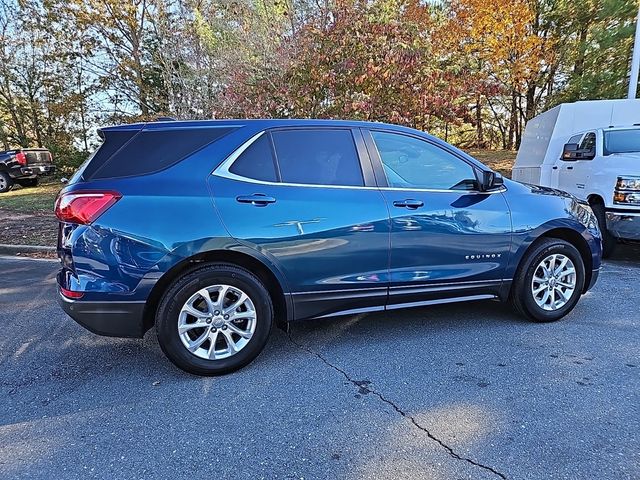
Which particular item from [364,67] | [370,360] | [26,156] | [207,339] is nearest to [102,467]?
[207,339]

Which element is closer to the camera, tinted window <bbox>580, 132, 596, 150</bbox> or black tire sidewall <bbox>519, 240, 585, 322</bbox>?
black tire sidewall <bbox>519, 240, 585, 322</bbox>

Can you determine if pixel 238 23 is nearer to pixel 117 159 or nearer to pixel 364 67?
pixel 364 67

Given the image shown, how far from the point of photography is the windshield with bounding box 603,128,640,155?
6.52 m

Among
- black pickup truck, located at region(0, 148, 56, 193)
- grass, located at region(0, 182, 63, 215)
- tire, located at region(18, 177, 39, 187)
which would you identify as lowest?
grass, located at region(0, 182, 63, 215)

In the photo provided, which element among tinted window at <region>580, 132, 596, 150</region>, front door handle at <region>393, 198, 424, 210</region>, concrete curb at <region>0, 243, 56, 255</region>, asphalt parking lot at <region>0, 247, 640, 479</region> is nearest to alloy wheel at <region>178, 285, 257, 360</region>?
asphalt parking lot at <region>0, 247, 640, 479</region>

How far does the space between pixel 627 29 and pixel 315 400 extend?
615 inches

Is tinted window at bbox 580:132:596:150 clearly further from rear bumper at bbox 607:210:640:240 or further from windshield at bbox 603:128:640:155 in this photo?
rear bumper at bbox 607:210:640:240

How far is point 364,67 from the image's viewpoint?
9.19 m

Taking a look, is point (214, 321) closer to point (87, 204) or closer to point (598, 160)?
point (87, 204)

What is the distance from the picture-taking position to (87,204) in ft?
9.57

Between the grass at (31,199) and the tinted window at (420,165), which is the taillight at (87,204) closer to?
the tinted window at (420,165)

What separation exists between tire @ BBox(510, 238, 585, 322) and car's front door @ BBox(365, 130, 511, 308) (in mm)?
220

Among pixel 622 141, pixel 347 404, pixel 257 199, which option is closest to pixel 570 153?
pixel 622 141

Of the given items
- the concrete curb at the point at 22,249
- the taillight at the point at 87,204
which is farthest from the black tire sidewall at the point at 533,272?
the concrete curb at the point at 22,249
